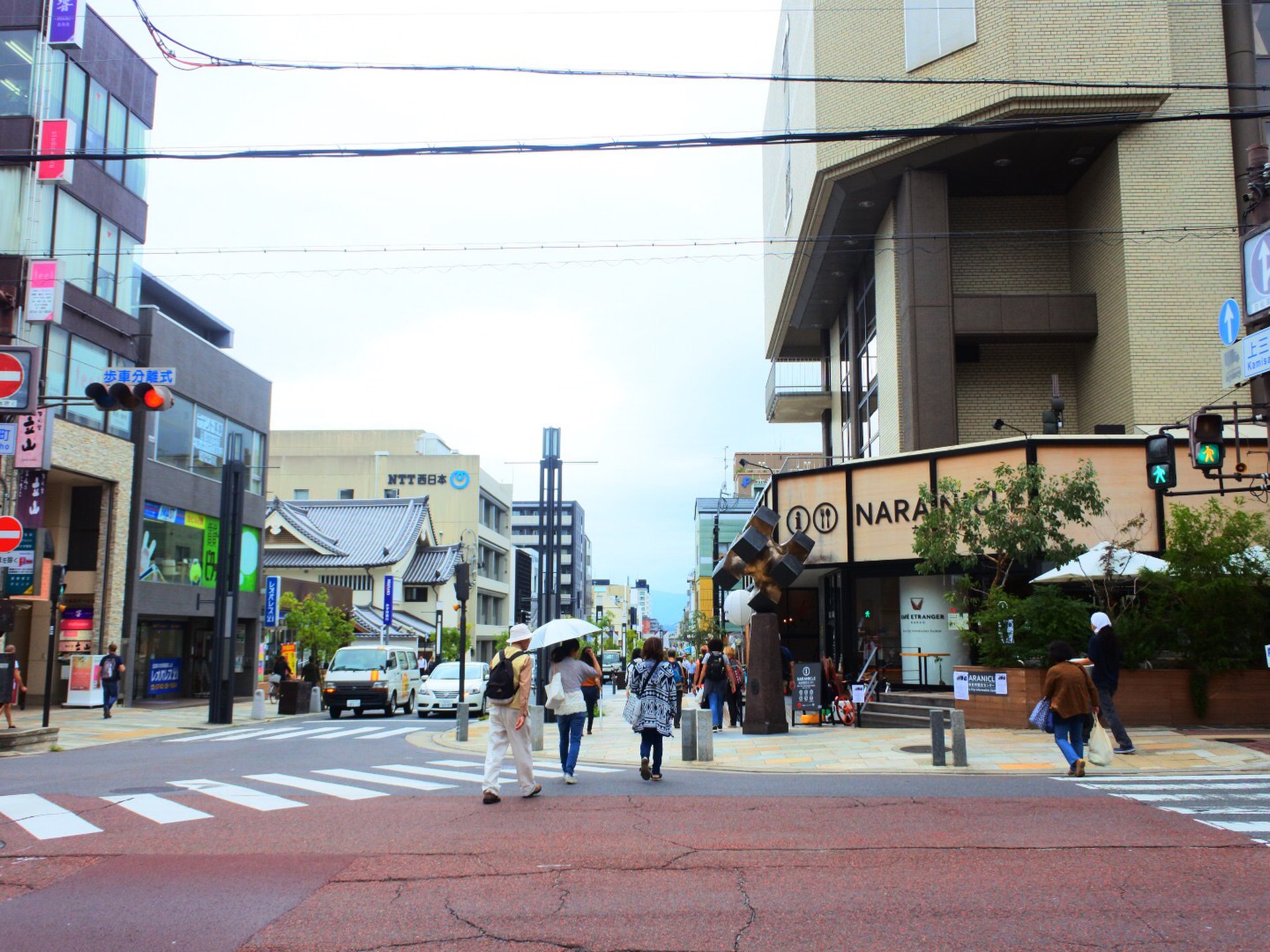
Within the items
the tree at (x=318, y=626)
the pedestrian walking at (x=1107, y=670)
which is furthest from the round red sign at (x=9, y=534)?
the tree at (x=318, y=626)

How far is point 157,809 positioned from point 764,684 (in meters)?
11.4

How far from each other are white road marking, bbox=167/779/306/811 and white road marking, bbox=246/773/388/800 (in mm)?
533

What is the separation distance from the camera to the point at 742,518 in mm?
72938

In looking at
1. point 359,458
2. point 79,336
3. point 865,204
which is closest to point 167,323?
point 79,336

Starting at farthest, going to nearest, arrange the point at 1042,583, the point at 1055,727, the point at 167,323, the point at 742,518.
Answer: the point at 742,518 → the point at 167,323 → the point at 1042,583 → the point at 1055,727

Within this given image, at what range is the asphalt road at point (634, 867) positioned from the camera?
614 centimetres

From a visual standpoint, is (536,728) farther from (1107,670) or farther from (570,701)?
(1107,670)

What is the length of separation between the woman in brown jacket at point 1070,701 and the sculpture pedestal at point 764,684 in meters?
7.05

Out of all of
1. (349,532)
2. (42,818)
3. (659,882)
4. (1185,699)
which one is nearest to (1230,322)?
(1185,699)

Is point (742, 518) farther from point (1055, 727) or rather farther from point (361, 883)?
point (361, 883)

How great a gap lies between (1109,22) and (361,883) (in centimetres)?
2586

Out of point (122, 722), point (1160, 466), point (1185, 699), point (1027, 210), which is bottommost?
point (122, 722)

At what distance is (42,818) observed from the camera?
10109 mm

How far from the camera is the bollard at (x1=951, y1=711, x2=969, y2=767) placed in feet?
45.5
